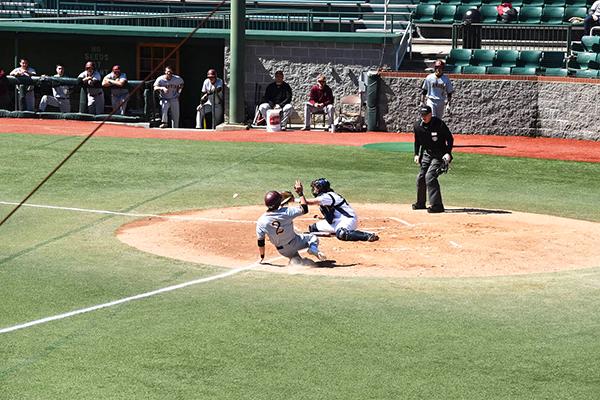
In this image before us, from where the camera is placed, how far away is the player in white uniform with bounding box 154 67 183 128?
1164 inches

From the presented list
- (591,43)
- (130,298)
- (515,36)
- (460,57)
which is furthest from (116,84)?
(130,298)

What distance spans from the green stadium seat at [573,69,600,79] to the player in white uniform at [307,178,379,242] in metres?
14.0

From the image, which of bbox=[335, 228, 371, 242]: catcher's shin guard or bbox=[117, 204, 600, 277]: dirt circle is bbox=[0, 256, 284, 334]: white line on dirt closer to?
bbox=[117, 204, 600, 277]: dirt circle

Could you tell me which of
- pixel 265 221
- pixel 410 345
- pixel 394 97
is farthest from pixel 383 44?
pixel 410 345

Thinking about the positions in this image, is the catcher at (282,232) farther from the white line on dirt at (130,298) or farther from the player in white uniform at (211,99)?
the player in white uniform at (211,99)

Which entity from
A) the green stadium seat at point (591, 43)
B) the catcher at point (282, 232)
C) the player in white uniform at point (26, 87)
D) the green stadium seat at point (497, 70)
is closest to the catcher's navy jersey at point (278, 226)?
the catcher at point (282, 232)

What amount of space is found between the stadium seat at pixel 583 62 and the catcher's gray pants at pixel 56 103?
13.9 metres

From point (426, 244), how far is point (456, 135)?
14.3 meters

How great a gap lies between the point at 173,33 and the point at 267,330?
893 inches

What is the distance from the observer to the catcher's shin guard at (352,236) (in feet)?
48.5

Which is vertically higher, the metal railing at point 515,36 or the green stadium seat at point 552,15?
the green stadium seat at point 552,15

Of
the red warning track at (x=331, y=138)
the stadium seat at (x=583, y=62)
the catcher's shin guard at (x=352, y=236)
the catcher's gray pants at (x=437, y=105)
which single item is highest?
the stadium seat at (x=583, y=62)

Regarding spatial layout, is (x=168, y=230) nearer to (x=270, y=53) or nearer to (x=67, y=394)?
(x=67, y=394)

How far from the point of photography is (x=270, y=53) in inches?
1232
